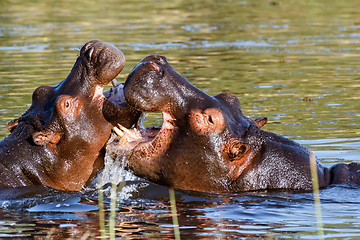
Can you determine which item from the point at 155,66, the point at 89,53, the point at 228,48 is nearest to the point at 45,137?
the point at 89,53

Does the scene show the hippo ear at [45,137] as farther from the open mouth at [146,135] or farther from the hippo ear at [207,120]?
the hippo ear at [207,120]

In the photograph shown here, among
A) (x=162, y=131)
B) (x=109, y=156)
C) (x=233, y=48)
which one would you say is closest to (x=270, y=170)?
(x=162, y=131)

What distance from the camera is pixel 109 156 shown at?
7625 mm

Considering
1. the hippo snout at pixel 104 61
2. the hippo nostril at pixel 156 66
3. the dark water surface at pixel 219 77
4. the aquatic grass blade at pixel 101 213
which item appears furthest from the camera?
the hippo snout at pixel 104 61

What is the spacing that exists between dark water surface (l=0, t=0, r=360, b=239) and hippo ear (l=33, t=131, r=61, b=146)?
549mm

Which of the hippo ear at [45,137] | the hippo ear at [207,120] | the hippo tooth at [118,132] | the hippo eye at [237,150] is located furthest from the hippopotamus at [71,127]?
the hippo eye at [237,150]

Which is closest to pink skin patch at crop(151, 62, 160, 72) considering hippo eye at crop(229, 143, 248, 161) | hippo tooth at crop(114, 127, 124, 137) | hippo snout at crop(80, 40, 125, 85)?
hippo snout at crop(80, 40, 125, 85)

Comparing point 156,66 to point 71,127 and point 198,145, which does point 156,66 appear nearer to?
point 198,145

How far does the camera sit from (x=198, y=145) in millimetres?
7258

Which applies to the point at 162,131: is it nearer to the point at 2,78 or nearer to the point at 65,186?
the point at 65,186

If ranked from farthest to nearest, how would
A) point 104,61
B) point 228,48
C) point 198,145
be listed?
1. point 228,48
2. point 104,61
3. point 198,145

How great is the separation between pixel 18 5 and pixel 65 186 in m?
23.0

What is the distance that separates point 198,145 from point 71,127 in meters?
1.42

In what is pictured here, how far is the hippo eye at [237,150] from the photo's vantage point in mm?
7251
